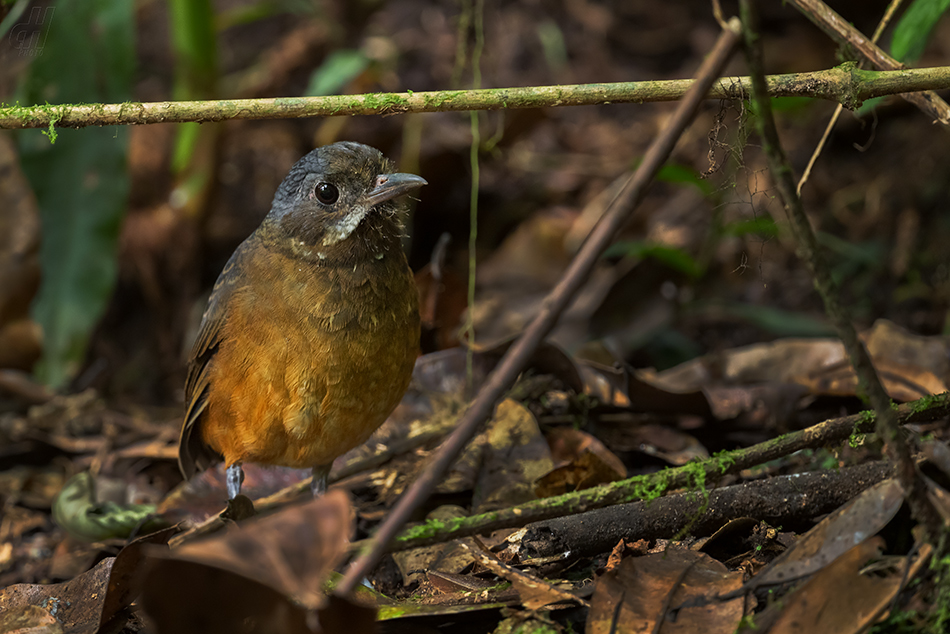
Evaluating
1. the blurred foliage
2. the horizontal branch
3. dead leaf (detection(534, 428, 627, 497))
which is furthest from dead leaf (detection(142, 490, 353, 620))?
the blurred foliage

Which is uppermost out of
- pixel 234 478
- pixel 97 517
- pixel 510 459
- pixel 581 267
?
pixel 581 267

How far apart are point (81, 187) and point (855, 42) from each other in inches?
164

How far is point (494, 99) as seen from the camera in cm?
241

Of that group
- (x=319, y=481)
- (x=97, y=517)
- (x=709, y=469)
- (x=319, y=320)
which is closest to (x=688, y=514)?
(x=709, y=469)

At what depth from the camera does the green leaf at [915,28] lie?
3010mm

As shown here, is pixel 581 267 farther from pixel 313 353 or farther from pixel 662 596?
pixel 313 353

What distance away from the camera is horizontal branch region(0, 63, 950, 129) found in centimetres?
238

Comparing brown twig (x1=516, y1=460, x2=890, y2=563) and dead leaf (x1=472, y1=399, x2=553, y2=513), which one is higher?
brown twig (x1=516, y1=460, x2=890, y2=563)

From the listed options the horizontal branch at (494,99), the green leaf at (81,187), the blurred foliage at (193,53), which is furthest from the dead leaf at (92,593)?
the blurred foliage at (193,53)

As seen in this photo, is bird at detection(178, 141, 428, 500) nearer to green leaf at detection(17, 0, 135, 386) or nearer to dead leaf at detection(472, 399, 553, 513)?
dead leaf at detection(472, 399, 553, 513)

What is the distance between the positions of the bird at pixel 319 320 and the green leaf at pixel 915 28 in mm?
1764

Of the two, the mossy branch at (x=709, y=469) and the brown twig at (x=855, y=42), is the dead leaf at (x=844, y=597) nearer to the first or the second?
the mossy branch at (x=709, y=469)

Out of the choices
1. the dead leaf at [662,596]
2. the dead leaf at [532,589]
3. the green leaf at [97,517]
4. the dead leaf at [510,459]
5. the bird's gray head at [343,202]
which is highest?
the bird's gray head at [343,202]

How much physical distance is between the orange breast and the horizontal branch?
2.72ft
